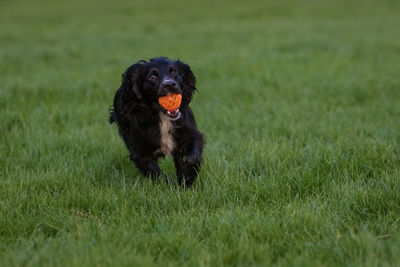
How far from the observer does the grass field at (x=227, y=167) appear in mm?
2623

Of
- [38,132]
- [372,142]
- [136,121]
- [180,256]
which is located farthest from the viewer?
[38,132]

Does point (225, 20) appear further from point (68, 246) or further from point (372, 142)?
point (68, 246)

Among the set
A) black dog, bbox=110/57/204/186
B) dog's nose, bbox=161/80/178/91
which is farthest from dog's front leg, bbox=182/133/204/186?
dog's nose, bbox=161/80/178/91

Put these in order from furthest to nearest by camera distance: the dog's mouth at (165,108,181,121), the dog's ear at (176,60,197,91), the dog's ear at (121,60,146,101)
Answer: the dog's ear at (176,60,197,91) → the dog's ear at (121,60,146,101) → the dog's mouth at (165,108,181,121)

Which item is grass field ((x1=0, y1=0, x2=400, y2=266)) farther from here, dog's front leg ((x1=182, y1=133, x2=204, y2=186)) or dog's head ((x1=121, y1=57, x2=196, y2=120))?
dog's head ((x1=121, y1=57, x2=196, y2=120))

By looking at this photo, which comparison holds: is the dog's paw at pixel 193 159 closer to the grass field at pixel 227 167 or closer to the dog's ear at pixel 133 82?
the grass field at pixel 227 167

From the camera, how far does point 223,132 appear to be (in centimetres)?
530

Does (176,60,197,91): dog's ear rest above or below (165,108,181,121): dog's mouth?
above

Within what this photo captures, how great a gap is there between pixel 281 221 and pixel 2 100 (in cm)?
518

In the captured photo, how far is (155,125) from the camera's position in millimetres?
3920

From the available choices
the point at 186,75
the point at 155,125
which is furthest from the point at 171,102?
the point at 186,75

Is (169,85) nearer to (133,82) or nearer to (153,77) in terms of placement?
(153,77)

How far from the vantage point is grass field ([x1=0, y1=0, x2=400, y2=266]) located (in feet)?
8.61

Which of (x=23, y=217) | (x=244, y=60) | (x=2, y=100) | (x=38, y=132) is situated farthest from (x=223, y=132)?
(x=244, y=60)
